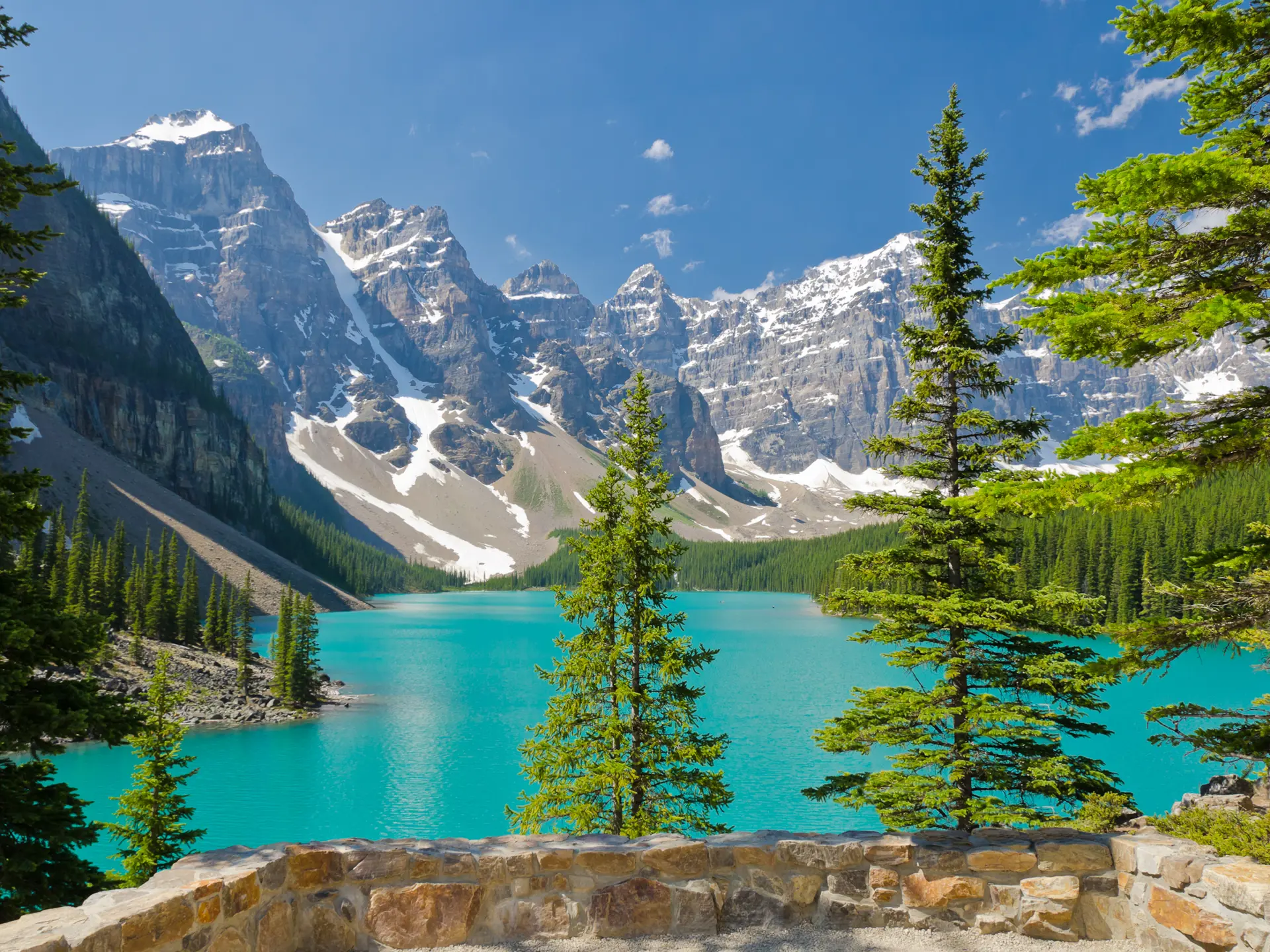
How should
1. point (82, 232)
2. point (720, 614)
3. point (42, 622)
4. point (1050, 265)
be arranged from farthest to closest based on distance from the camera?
point (82, 232), point (720, 614), point (42, 622), point (1050, 265)

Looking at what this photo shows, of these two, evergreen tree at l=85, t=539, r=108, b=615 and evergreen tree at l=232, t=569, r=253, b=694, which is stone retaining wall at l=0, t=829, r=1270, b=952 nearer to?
evergreen tree at l=232, t=569, r=253, b=694

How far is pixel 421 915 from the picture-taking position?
6430 mm

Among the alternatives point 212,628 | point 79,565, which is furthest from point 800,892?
point 79,565

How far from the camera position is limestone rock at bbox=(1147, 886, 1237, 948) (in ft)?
18.9

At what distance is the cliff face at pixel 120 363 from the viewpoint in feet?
452

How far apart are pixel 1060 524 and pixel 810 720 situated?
80856mm

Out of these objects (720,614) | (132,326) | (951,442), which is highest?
(132,326)

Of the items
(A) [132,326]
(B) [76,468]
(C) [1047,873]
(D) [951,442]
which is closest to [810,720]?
(D) [951,442]

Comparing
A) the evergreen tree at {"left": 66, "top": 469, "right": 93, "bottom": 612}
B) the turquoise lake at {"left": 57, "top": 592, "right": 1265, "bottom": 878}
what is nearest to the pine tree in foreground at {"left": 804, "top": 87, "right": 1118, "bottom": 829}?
the turquoise lake at {"left": 57, "top": 592, "right": 1265, "bottom": 878}

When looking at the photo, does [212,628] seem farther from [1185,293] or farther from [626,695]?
[1185,293]

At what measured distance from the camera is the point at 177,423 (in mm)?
161250

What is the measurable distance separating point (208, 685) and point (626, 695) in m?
47.0

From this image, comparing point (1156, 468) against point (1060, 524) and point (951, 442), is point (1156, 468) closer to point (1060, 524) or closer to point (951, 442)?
point (951, 442)

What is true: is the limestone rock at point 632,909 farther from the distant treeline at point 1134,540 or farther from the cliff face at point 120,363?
the cliff face at point 120,363
